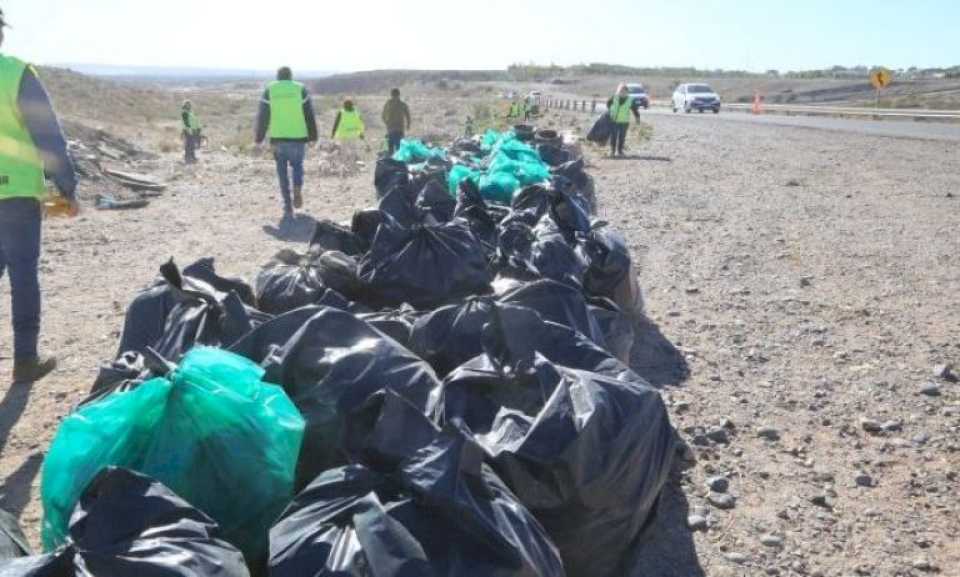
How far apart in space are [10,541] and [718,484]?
238 centimetres

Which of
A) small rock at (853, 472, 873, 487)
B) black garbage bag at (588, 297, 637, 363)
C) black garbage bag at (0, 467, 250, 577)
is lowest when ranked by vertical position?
small rock at (853, 472, 873, 487)

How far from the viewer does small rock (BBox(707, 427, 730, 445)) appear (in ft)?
11.1

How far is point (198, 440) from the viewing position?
6.34ft

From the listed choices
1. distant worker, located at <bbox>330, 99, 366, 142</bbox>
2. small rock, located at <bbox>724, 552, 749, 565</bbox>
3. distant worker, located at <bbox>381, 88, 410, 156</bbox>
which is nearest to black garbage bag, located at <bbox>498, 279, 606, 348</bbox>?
small rock, located at <bbox>724, 552, 749, 565</bbox>

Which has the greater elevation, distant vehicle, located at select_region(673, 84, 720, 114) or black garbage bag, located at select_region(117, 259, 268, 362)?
distant vehicle, located at select_region(673, 84, 720, 114)

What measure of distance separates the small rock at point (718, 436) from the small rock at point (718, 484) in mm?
349

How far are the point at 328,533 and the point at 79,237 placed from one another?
672cm

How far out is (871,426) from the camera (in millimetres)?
3527

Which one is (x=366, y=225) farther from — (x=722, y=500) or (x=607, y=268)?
(x=722, y=500)

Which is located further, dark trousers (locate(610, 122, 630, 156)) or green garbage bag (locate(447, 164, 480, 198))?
dark trousers (locate(610, 122, 630, 156))

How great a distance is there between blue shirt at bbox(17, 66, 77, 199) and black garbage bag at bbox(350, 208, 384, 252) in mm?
1414

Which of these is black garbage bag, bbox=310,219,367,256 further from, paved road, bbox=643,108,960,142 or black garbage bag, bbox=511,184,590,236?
paved road, bbox=643,108,960,142

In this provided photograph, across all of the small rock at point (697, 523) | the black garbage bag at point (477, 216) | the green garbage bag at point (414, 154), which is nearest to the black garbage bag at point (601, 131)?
the green garbage bag at point (414, 154)

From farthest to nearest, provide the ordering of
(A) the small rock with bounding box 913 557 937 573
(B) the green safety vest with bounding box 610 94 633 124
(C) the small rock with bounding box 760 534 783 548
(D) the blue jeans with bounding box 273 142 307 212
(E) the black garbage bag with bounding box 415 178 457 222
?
(B) the green safety vest with bounding box 610 94 633 124 < (D) the blue jeans with bounding box 273 142 307 212 < (E) the black garbage bag with bounding box 415 178 457 222 < (C) the small rock with bounding box 760 534 783 548 < (A) the small rock with bounding box 913 557 937 573
